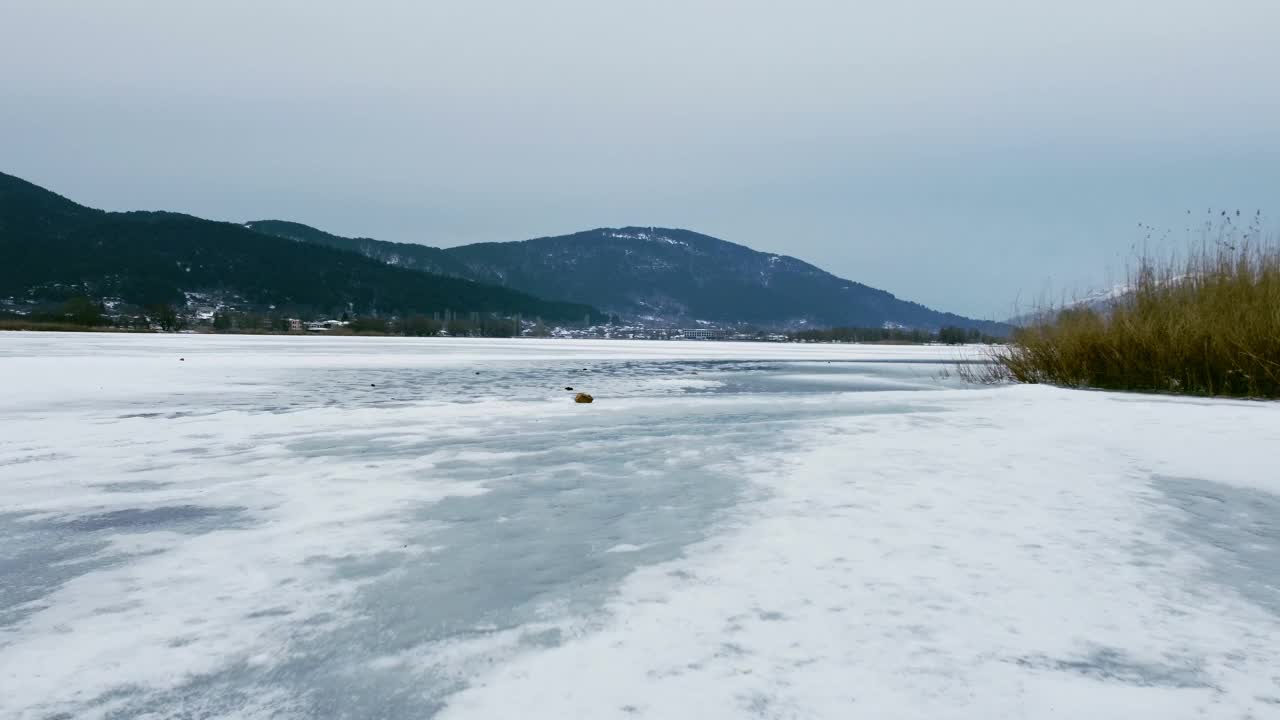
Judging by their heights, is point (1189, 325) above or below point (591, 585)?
above

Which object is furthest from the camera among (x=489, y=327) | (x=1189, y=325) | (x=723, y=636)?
(x=489, y=327)

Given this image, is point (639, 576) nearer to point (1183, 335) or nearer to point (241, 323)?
point (1183, 335)

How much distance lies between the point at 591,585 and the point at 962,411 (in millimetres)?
7165

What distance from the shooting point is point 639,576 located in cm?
286

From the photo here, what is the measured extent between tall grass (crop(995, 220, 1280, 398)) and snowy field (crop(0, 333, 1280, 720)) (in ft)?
12.6

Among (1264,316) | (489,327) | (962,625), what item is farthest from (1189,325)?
(489,327)

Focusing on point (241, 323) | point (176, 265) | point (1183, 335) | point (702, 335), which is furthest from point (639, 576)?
point (176, 265)

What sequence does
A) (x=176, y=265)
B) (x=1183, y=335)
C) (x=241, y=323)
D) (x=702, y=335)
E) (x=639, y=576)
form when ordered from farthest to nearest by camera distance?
(x=176, y=265) < (x=702, y=335) < (x=241, y=323) < (x=1183, y=335) < (x=639, y=576)

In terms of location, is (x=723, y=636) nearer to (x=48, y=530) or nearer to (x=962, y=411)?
(x=48, y=530)

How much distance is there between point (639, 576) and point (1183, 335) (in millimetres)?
10419

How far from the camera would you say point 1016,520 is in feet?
12.0

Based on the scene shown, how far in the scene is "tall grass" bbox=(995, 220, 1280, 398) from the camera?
9367 mm

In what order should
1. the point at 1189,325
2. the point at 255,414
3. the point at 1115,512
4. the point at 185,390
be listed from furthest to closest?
the point at 185,390, the point at 1189,325, the point at 255,414, the point at 1115,512

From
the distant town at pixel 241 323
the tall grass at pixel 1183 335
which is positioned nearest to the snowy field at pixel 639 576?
the tall grass at pixel 1183 335
